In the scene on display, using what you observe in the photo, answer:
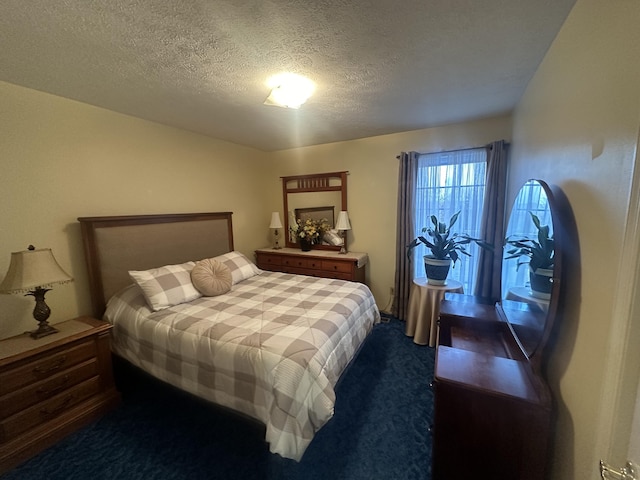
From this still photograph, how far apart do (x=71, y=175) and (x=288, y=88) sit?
199 cm

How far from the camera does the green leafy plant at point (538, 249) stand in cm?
112

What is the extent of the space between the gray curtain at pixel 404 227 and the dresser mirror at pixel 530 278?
1.46m

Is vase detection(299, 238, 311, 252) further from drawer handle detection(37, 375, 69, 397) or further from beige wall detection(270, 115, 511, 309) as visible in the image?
drawer handle detection(37, 375, 69, 397)

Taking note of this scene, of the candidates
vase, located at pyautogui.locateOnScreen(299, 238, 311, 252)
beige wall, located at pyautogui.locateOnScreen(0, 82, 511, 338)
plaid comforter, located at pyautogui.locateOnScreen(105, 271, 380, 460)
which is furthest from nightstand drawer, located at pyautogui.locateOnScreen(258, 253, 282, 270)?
plaid comforter, located at pyautogui.locateOnScreen(105, 271, 380, 460)

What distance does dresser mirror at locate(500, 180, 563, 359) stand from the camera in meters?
1.05

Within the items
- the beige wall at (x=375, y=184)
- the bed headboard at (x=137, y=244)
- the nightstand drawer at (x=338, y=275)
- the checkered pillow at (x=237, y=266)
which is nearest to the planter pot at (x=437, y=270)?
the beige wall at (x=375, y=184)

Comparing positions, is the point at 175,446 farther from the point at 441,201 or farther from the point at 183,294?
the point at 441,201

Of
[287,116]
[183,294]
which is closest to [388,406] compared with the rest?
[183,294]

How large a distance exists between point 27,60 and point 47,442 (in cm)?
240

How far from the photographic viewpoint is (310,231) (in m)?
3.76

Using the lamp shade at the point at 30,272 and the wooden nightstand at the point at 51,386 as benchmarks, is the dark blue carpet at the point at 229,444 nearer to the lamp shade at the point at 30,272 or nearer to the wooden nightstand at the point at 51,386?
the wooden nightstand at the point at 51,386

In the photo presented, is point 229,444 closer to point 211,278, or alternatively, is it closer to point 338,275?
point 211,278

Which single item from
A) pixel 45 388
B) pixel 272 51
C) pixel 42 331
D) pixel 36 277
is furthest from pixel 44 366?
pixel 272 51

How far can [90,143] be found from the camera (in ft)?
7.35
